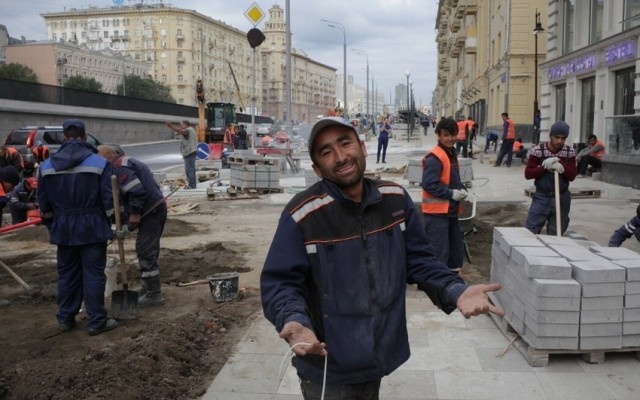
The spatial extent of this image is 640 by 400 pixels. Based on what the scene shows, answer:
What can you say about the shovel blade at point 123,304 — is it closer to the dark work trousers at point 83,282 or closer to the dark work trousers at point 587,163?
the dark work trousers at point 83,282

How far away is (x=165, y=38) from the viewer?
12862cm

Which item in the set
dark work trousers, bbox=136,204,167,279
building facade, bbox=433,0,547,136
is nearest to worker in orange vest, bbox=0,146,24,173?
dark work trousers, bbox=136,204,167,279

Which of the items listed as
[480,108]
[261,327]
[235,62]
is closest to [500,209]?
[261,327]

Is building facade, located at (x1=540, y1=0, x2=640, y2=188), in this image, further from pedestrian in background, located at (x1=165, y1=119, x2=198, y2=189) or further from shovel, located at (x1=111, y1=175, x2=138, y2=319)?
shovel, located at (x1=111, y1=175, x2=138, y2=319)

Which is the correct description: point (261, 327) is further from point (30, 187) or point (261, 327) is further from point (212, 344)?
point (30, 187)

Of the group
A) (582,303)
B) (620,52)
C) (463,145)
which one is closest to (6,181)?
(582,303)

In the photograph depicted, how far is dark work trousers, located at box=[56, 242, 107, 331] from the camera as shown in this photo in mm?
5797

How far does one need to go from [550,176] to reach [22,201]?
10.2 meters

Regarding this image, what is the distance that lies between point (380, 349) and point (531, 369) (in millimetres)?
2573

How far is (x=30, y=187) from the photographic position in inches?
503

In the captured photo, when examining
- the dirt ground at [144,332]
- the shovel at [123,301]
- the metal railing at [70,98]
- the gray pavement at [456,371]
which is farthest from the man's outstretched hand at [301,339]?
the metal railing at [70,98]

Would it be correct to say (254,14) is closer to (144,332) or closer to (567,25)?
(567,25)

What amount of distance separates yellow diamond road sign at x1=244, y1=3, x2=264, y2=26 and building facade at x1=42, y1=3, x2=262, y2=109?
105480 mm

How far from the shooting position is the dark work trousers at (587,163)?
14395 millimetres
